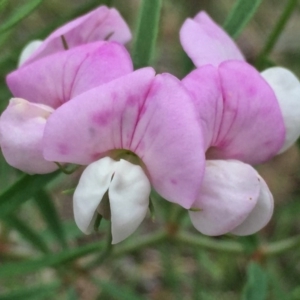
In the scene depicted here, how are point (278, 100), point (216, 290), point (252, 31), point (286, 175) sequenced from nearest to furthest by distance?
point (278, 100) < point (216, 290) < point (286, 175) < point (252, 31)

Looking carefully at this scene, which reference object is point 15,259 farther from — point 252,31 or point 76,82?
point 252,31

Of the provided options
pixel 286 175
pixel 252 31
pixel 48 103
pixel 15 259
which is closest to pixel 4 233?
pixel 15 259

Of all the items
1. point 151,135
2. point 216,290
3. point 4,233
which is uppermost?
point 151,135

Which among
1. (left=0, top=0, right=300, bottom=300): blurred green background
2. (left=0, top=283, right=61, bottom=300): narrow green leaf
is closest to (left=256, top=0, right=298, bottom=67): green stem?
(left=0, top=0, right=300, bottom=300): blurred green background

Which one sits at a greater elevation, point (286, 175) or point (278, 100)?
point (278, 100)

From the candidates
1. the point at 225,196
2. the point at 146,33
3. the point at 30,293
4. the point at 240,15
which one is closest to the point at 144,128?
the point at 225,196

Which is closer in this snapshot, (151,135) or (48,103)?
(151,135)
